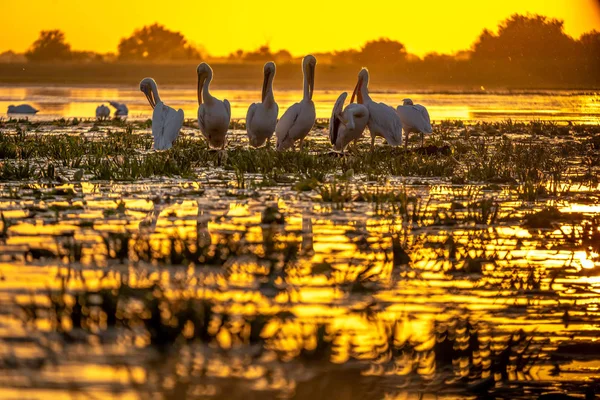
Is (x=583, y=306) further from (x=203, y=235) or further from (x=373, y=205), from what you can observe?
(x=373, y=205)

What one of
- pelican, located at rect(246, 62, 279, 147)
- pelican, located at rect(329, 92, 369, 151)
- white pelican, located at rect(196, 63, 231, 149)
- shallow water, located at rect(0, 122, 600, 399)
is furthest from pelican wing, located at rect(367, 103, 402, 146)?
shallow water, located at rect(0, 122, 600, 399)

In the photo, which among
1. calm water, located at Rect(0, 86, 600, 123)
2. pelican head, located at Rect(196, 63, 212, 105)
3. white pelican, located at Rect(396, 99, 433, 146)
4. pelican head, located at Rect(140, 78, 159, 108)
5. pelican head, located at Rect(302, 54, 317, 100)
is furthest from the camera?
calm water, located at Rect(0, 86, 600, 123)

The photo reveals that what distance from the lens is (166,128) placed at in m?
14.2

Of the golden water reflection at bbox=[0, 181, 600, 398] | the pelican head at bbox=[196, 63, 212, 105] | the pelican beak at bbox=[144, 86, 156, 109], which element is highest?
the pelican head at bbox=[196, 63, 212, 105]

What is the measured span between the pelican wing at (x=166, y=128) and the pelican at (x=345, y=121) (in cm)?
206

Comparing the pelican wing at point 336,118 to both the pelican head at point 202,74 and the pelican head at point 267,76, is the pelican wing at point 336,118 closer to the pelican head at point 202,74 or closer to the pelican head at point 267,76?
the pelican head at point 267,76

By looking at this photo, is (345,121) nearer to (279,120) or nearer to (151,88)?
(279,120)

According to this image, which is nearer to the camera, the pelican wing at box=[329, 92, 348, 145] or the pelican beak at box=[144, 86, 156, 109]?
the pelican wing at box=[329, 92, 348, 145]

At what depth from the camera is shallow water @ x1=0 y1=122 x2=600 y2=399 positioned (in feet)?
13.6

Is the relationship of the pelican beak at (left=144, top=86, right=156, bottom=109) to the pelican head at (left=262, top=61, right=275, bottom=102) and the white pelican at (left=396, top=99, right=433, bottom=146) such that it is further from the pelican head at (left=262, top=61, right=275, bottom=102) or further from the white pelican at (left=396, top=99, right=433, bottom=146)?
the white pelican at (left=396, top=99, right=433, bottom=146)

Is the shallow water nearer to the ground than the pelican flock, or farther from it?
nearer to the ground

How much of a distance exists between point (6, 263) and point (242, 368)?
2369 mm

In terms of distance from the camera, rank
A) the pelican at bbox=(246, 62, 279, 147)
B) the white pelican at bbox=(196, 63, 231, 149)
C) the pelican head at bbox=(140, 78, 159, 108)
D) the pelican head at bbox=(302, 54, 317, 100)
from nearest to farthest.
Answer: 1. the white pelican at bbox=(196, 63, 231, 149)
2. the pelican at bbox=(246, 62, 279, 147)
3. the pelican head at bbox=(302, 54, 317, 100)
4. the pelican head at bbox=(140, 78, 159, 108)

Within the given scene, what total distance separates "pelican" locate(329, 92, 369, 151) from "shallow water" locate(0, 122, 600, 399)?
5.01m
